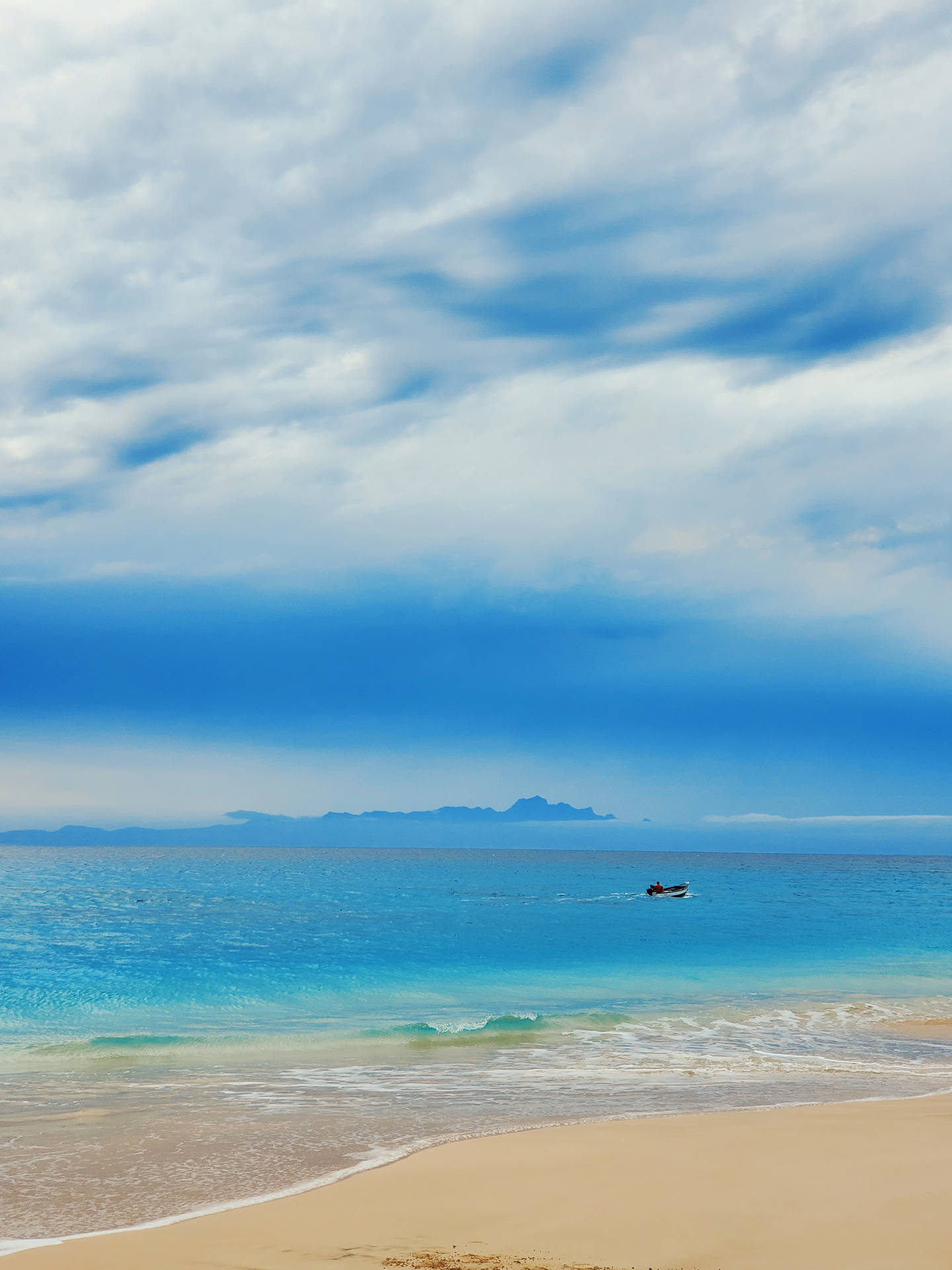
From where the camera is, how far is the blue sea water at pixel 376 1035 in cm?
1177

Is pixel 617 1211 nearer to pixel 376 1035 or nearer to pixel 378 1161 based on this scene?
pixel 378 1161

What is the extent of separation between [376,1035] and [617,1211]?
534 inches

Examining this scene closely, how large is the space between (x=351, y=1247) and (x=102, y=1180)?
12.9 ft

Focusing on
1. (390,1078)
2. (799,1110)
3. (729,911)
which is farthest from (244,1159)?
(729,911)

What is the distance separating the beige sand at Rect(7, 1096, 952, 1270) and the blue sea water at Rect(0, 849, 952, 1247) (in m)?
1.08

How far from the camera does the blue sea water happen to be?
11.8 m

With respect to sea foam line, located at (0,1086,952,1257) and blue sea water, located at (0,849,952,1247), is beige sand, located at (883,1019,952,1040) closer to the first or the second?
blue sea water, located at (0,849,952,1247)

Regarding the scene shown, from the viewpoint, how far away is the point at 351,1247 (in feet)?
26.6

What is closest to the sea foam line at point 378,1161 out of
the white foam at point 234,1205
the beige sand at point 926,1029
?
the white foam at point 234,1205

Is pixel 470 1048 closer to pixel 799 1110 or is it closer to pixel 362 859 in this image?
pixel 799 1110

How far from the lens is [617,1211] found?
898 centimetres

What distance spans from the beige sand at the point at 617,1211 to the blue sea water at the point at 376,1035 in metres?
1.08

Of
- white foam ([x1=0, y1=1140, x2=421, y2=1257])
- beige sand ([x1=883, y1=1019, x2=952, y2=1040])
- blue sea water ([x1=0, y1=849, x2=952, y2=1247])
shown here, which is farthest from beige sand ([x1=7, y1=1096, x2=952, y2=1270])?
beige sand ([x1=883, y1=1019, x2=952, y2=1040])

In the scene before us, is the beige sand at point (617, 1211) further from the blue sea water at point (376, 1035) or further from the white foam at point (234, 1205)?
the blue sea water at point (376, 1035)
